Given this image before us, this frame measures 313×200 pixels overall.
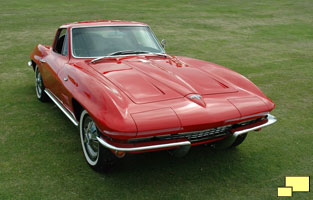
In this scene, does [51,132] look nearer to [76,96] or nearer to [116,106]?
[76,96]

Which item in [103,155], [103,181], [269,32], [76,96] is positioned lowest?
[269,32]

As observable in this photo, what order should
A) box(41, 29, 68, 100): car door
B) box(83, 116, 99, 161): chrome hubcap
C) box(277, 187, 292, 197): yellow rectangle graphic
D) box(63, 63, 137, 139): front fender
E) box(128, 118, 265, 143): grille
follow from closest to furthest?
1. box(63, 63, 137, 139): front fender
2. box(128, 118, 265, 143): grille
3. box(277, 187, 292, 197): yellow rectangle graphic
4. box(83, 116, 99, 161): chrome hubcap
5. box(41, 29, 68, 100): car door

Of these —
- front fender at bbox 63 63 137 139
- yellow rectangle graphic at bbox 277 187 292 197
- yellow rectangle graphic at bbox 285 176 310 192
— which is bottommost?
yellow rectangle graphic at bbox 285 176 310 192

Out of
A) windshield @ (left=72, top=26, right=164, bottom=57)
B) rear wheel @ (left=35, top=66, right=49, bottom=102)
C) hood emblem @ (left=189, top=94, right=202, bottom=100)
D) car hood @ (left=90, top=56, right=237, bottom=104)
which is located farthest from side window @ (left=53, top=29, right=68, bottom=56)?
hood emblem @ (left=189, top=94, right=202, bottom=100)

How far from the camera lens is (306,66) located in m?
8.13

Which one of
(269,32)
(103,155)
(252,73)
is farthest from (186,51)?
(103,155)

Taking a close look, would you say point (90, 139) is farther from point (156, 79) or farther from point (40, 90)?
point (40, 90)

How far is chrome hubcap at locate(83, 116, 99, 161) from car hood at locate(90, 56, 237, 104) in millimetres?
508

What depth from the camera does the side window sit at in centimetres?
458

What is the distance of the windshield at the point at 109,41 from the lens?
4297mm

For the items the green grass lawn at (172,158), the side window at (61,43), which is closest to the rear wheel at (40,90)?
the green grass lawn at (172,158)

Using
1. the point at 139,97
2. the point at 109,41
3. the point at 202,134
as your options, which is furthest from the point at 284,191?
the point at 109,41

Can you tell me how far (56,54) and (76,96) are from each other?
1.72 meters

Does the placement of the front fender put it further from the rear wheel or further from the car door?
the rear wheel
